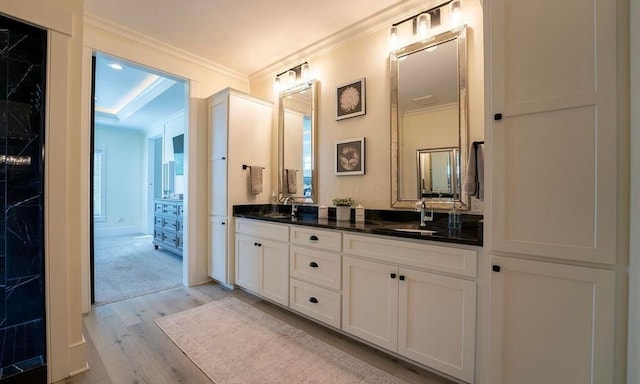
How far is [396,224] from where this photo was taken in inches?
87.0

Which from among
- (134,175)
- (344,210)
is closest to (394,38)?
(344,210)

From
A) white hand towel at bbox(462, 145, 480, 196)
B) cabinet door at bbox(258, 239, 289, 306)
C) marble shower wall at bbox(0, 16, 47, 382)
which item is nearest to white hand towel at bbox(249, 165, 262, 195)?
cabinet door at bbox(258, 239, 289, 306)

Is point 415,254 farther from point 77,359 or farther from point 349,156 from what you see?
point 77,359

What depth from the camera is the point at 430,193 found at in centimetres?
217

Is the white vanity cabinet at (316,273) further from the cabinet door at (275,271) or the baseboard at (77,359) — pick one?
the baseboard at (77,359)

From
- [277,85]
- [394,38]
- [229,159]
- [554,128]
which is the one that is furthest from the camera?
[277,85]

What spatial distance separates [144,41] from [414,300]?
11.8 feet

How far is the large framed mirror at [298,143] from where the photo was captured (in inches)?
A: 119

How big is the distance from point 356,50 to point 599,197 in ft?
7.46

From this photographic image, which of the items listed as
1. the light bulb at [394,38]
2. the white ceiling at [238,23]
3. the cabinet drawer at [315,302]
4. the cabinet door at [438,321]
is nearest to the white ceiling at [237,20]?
the white ceiling at [238,23]

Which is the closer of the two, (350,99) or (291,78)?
(350,99)

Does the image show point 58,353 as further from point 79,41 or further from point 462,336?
point 462,336

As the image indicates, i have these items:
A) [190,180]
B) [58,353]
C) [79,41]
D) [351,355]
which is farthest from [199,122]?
[351,355]

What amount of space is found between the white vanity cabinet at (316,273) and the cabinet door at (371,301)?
0.09 meters
